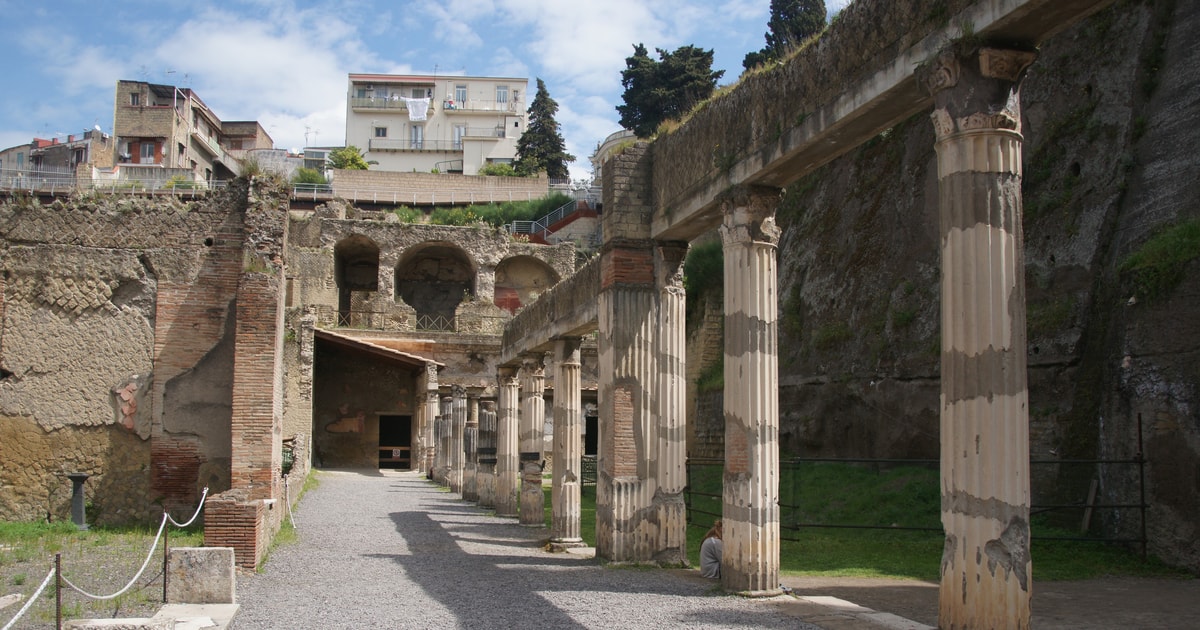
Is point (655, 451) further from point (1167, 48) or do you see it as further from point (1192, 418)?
point (1167, 48)

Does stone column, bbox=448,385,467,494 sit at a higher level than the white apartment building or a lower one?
lower

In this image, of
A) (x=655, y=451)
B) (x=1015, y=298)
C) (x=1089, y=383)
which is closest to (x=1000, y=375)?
(x=1015, y=298)

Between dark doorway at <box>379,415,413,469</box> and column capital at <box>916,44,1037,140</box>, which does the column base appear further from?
dark doorway at <box>379,415,413,469</box>

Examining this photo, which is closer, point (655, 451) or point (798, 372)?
point (655, 451)

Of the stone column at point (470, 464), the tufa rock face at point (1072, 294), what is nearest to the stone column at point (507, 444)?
the stone column at point (470, 464)

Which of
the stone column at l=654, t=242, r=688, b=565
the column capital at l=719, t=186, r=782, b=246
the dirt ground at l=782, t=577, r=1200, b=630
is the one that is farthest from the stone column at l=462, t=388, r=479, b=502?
the column capital at l=719, t=186, r=782, b=246

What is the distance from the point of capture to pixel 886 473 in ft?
52.2

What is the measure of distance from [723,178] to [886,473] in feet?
27.1

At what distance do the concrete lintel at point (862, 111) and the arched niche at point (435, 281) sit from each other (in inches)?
1358

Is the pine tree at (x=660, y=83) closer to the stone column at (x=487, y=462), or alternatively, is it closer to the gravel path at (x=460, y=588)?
the stone column at (x=487, y=462)

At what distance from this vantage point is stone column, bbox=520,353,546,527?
16297 millimetres

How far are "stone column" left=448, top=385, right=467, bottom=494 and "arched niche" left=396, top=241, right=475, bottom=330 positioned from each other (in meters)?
20.0

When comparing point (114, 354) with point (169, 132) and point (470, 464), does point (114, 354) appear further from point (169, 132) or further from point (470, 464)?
point (169, 132)

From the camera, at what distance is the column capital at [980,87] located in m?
5.93
